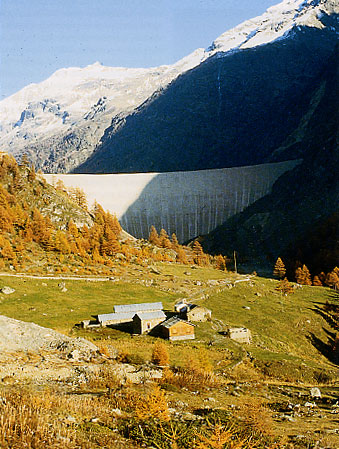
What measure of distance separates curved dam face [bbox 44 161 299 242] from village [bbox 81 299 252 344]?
256 ft

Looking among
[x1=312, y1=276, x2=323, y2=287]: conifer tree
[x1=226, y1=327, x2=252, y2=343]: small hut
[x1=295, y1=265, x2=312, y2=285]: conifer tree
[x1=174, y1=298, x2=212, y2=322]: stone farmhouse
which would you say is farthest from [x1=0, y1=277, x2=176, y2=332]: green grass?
[x1=312, y1=276, x2=323, y2=287]: conifer tree

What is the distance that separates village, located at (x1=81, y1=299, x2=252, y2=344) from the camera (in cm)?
4275

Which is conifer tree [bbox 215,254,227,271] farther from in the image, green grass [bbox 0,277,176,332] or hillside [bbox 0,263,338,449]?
green grass [bbox 0,277,176,332]

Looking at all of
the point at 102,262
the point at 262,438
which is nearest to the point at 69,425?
the point at 262,438

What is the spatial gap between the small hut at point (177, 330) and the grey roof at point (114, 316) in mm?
5835

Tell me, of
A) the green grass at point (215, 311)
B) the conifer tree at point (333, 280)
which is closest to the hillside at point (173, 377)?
the green grass at point (215, 311)

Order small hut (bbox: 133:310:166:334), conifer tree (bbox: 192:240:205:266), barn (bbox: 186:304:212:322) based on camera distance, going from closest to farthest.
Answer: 1. small hut (bbox: 133:310:166:334)
2. barn (bbox: 186:304:212:322)
3. conifer tree (bbox: 192:240:205:266)

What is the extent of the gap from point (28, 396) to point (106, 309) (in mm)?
38636

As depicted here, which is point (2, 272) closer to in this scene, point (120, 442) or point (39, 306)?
point (39, 306)

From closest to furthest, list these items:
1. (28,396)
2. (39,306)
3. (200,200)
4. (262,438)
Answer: (262,438) → (28,396) → (39,306) → (200,200)

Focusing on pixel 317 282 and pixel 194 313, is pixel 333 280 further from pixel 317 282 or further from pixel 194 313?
pixel 194 313

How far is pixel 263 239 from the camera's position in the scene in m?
117

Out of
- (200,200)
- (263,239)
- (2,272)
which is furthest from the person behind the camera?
(200,200)

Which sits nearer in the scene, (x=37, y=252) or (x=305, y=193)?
(x=37, y=252)
